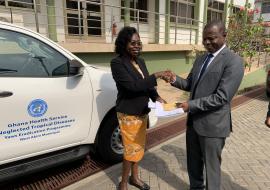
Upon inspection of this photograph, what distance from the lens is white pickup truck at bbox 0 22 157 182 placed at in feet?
8.96

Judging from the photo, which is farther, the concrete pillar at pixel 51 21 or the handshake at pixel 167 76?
the concrete pillar at pixel 51 21

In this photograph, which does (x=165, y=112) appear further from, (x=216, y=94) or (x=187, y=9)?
(x=187, y=9)

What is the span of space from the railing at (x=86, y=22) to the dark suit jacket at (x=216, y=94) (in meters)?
5.79

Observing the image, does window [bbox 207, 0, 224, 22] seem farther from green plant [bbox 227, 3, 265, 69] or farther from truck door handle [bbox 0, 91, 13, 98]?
truck door handle [bbox 0, 91, 13, 98]

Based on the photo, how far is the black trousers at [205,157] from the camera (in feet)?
8.03

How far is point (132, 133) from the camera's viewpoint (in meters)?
2.83

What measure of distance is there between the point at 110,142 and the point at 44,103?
3.74 feet

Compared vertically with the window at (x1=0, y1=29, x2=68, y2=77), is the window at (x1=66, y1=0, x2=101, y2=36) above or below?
above

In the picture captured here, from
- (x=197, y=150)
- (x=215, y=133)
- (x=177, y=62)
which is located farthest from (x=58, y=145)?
(x=177, y=62)

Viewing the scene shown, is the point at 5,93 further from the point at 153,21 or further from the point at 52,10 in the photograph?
the point at 153,21

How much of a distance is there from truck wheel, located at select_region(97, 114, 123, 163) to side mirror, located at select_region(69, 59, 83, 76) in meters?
0.78

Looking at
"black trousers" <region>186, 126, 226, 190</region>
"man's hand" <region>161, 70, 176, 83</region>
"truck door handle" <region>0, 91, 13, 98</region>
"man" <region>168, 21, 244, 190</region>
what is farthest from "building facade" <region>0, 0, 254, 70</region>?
"man" <region>168, 21, 244, 190</region>

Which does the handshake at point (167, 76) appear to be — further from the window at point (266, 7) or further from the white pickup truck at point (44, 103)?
the window at point (266, 7)

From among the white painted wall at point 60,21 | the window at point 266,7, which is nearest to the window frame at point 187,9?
the white painted wall at point 60,21
